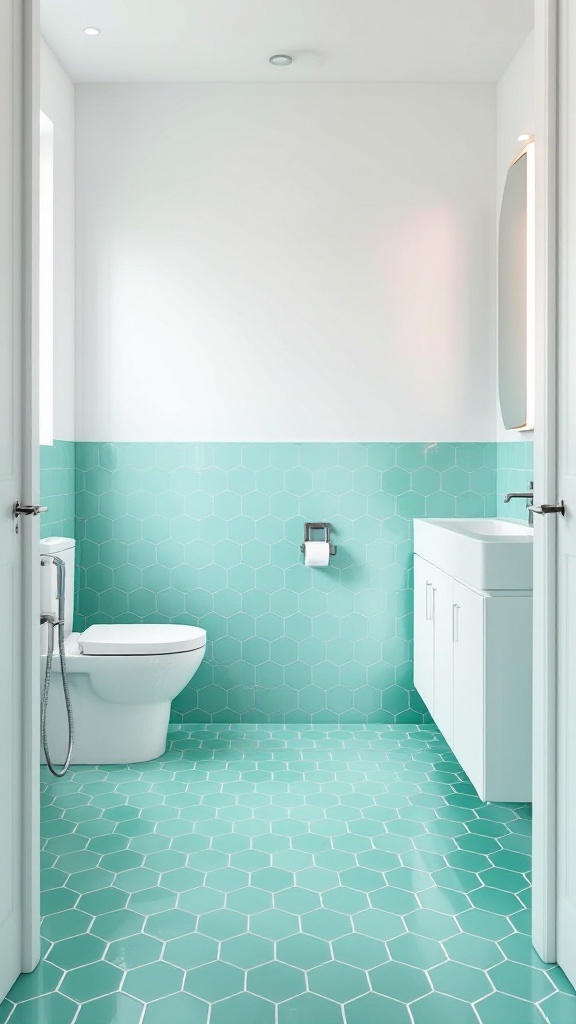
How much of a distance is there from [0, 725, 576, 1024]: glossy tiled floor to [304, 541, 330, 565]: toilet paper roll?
81cm

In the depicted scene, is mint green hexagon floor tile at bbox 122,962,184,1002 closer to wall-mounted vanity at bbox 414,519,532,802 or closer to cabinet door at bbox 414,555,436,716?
wall-mounted vanity at bbox 414,519,532,802

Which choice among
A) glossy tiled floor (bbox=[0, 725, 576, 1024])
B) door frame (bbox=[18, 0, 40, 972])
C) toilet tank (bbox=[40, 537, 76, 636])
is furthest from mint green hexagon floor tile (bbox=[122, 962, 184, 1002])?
toilet tank (bbox=[40, 537, 76, 636])

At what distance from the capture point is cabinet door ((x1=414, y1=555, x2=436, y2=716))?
10.8 feet

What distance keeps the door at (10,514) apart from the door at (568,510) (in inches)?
45.7

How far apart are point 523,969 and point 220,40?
3.25m

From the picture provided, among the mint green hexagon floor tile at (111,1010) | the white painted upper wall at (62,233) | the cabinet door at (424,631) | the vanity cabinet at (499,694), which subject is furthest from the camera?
the white painted upper wall at (62,233)

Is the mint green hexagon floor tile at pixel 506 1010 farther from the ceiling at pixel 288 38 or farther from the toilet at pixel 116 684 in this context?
the ceiling at pixel 288 38

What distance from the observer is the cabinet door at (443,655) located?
116 inches

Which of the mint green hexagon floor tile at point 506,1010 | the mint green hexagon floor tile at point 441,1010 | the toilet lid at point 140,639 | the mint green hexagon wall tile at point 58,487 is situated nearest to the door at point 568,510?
the mint green hexagon floor tile at point 506,1010

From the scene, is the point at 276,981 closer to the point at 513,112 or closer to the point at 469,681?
the point at 469,681

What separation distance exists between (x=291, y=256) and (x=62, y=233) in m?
0.96

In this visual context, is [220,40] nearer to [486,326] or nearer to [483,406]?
[486,326]

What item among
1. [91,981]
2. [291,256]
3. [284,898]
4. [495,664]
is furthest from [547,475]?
[291,256]

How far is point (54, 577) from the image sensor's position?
10.3 ft
